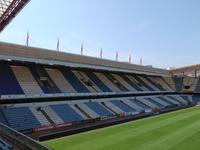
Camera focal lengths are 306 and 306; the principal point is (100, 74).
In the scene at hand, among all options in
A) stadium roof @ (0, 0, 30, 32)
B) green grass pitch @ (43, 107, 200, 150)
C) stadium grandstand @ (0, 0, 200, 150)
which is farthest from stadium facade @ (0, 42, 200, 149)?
stadium roof @ (0, 0, 30, 32)

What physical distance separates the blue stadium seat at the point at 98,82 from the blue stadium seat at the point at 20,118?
1285cm

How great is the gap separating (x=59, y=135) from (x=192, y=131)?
31.4ft

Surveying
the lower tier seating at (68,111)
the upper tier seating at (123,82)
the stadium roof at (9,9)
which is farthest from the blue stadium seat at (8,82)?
the upper tier seating at (123,82)

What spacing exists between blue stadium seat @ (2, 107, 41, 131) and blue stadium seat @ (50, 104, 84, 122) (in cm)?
298

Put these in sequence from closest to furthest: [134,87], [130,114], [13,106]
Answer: [13,106]
[130,114]
[134,87]

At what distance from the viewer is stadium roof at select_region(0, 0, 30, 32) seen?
15327 mm

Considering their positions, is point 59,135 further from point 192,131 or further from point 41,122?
point 192,131

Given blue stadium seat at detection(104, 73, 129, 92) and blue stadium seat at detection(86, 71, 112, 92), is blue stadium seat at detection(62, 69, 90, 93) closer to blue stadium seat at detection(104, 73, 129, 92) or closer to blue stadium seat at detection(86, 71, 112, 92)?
blue stadium seat at detection(86, 71, 112, 92)

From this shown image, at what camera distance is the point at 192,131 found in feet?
72.5

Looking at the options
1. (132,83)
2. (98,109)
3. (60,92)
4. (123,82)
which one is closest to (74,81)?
(98,109)

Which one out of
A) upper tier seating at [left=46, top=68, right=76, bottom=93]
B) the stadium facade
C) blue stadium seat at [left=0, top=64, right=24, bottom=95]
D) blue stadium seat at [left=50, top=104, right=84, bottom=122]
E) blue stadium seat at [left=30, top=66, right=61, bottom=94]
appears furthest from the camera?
upper tier seating at [left=46, top=68, right=76, bottom=93]

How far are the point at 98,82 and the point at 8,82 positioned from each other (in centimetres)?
1390

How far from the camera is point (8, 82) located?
2445 centimetres

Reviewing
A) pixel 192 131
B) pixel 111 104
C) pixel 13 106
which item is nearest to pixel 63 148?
pixel 13 106
